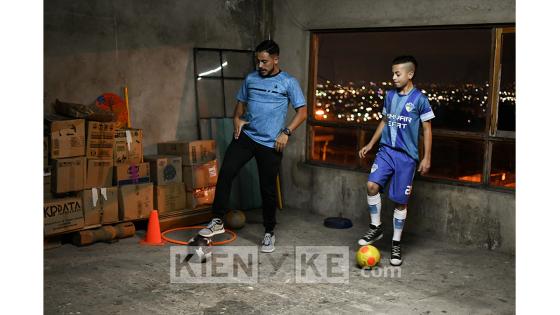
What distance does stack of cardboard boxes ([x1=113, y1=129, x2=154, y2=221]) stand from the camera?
673cm

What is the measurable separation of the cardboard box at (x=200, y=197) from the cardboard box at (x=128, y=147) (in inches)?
29.5

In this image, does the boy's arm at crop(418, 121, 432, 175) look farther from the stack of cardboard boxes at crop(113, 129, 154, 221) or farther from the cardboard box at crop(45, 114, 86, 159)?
the cardboard box at crop(45, 114, 86, 159)

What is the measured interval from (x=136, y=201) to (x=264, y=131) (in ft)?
5.32

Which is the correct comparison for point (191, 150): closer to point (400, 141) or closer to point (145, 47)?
point (145, 47)

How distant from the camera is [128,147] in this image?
6.81 meters

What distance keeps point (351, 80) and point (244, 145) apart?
6.91 feet

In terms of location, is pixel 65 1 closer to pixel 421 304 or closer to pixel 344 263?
pixel 344 263

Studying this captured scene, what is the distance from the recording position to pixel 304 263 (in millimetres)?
6051

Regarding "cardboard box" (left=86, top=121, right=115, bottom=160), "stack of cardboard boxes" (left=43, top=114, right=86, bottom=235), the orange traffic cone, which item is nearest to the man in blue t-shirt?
the orange traffic cone

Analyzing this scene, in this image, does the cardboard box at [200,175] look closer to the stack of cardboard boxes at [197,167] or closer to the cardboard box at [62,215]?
the stack of cardboard boxes at [197,167]

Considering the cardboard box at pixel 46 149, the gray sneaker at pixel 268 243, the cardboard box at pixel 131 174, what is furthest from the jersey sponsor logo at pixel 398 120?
the cardboard box at pixel 46 149

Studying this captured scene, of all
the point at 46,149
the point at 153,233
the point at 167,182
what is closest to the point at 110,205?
the point at 153,233

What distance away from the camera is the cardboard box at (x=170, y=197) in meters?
7.11

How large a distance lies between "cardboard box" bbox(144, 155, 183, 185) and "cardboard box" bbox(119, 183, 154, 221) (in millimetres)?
155
